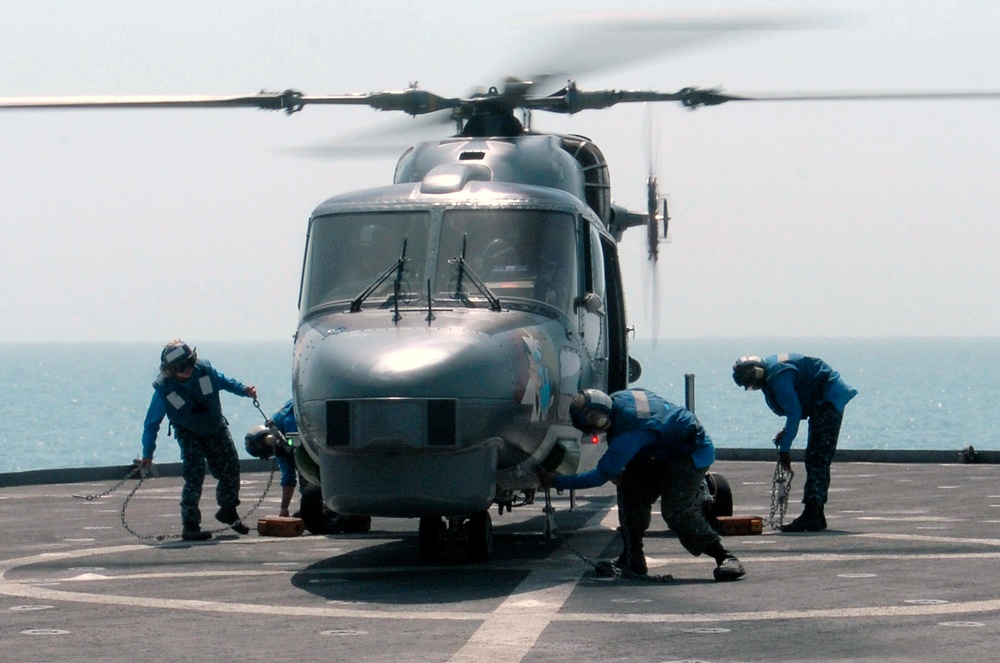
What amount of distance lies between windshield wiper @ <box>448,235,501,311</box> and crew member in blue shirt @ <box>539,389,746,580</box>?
142 centimetres

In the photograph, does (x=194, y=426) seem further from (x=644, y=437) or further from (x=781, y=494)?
(x=644, y=437)

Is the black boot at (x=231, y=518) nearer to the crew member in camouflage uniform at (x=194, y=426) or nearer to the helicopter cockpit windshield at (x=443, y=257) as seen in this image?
the crew member in camouflage uniform at (x=194, y=426)

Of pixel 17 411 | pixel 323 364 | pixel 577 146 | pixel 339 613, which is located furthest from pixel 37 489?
pixel 17 411

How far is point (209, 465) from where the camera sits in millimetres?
17562

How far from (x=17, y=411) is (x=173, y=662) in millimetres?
151095

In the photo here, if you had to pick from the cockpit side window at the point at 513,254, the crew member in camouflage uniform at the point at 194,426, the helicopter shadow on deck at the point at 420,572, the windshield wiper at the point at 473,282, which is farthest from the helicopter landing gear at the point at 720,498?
the crew member in camouflage uniform at the point at 194,426

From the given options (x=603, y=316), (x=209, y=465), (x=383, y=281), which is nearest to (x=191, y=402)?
(x=209, y=465)

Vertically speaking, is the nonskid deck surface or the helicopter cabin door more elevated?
the helicopter cabin door

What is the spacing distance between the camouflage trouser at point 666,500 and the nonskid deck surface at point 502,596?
0.38 metres

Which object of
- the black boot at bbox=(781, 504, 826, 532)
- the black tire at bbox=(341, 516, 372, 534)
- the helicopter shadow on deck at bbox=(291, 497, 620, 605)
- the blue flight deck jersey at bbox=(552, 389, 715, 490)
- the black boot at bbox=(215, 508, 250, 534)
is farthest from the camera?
the black tire at bbox=(341, 516, 372, 534)

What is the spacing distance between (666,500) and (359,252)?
3532 millimetres

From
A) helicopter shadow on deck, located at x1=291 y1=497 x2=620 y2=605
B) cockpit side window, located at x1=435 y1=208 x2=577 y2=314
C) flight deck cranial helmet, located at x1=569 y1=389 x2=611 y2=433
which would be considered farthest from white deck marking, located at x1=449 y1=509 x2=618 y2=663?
cockpit side window, located at x1=435 y1=208 x2=577 y2=314

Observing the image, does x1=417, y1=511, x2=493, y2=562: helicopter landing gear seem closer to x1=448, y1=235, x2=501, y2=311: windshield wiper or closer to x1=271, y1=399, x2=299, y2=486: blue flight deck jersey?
x1=448, y1=235, x2=501, y2=311: windshield wiper

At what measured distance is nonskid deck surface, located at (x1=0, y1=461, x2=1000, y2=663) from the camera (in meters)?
9.81
